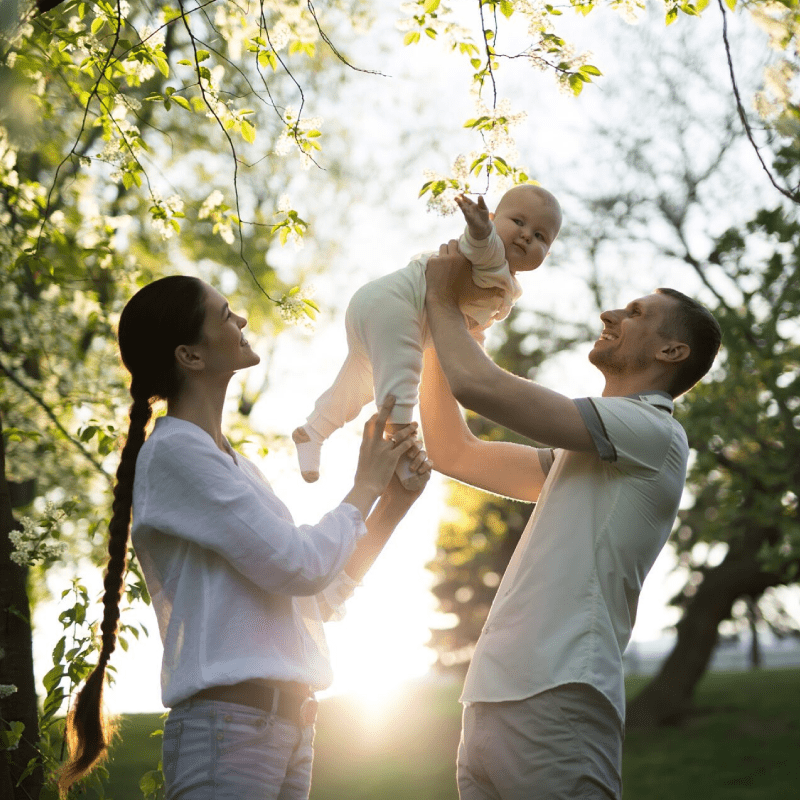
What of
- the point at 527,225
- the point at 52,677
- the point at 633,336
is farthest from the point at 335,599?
the point at 527,225

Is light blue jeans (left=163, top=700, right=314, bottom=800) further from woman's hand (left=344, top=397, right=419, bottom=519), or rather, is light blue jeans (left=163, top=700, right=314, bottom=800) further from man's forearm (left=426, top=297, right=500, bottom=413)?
man's forearm (left=426, top=297, right=500, bottom=413)

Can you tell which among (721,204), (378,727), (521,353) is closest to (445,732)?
(378,727)

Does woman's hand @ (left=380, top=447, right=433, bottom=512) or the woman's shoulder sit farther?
woman's hand @ (left=380, top=447, right=433, bottom=512)

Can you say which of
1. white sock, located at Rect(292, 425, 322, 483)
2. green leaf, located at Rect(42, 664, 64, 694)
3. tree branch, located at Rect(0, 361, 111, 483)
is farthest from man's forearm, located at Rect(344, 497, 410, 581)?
tree branch, located at Rect(0, 361, 111, 483)

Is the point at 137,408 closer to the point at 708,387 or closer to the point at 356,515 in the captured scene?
the point at 356,515

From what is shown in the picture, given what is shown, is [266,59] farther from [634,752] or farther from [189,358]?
[634,752]

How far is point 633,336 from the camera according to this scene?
2.67 metres

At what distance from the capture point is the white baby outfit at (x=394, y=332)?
269 cm

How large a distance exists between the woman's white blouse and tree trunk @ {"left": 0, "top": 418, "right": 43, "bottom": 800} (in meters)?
1.19

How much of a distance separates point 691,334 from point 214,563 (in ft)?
4.73

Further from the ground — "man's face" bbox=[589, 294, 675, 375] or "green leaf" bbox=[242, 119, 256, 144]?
"green leaf" bbox=[242, 119, 256, 144]

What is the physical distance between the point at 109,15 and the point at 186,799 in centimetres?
271

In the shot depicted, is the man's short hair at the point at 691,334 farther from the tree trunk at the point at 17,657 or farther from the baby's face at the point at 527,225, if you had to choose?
the tree trunk at the point at 17,657

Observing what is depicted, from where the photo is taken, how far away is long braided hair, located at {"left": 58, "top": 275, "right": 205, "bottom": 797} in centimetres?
229
